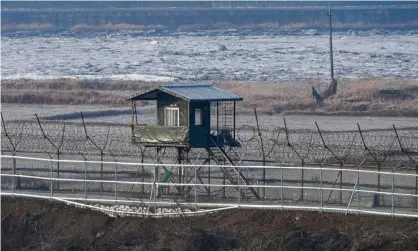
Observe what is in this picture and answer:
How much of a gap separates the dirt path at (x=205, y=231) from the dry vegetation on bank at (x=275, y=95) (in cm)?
1810

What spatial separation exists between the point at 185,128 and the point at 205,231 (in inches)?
100

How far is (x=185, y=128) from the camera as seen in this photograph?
26.8m

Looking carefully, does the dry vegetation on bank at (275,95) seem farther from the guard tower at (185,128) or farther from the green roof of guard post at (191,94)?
the guard tower at (185,128)

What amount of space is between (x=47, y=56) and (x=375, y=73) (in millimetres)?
31505

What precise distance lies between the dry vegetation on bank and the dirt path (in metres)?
18.1

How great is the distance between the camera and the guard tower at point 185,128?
26.9 m

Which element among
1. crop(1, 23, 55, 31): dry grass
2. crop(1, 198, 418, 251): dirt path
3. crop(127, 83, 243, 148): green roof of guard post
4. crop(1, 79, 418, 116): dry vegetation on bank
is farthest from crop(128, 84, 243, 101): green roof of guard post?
crop(1, 23, 55, 31): dry grass

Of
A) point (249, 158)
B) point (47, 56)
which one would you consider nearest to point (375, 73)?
point (47, 56)

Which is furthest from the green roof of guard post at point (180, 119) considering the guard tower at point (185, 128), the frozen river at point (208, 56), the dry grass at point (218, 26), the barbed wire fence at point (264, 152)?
the dry grass at point (218, 26)

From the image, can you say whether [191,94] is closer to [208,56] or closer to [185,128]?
[185,128]

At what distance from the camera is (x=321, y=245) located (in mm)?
24391

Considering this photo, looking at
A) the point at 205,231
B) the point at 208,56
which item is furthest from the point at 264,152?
the point at 208,56

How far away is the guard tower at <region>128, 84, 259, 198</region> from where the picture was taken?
26.9 meters

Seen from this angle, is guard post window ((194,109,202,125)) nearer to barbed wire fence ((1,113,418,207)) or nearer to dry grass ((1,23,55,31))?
barbed wire fence ((1,113,418,207))
